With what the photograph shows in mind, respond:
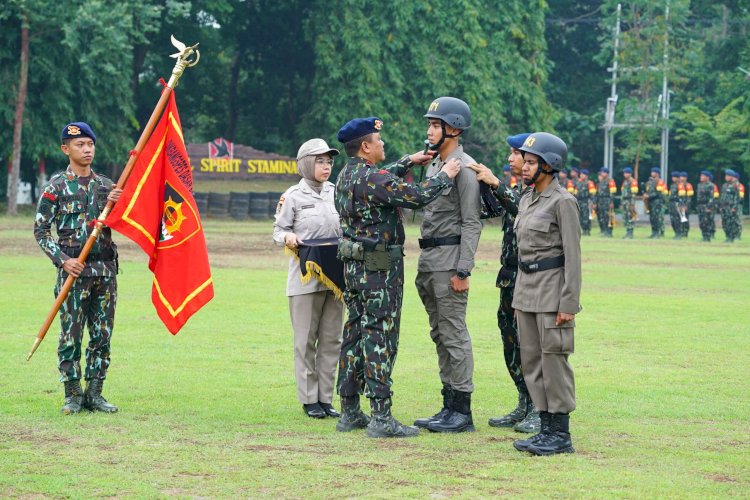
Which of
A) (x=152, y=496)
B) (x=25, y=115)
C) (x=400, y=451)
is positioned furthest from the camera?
(x=25, y=115)

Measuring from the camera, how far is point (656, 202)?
3647 centimetres

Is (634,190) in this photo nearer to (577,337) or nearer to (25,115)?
(25,115)

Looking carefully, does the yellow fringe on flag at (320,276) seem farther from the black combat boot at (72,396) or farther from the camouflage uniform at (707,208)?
the camouflage uniform at (707,208)

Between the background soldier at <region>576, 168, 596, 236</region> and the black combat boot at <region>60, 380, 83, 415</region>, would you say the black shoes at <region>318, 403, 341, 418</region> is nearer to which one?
the black combat boot at <region>60, 380, 83, 415</region>

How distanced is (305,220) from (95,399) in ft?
6.51

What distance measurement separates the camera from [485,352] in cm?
1244

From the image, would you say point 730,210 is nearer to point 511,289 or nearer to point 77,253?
point 511,289

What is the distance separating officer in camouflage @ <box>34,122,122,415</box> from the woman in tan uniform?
1309 mm

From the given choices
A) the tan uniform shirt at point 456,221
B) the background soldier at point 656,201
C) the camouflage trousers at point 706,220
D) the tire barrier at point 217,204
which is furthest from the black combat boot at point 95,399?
the tire barrier at point 217,204

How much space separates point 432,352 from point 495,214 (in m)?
3.79

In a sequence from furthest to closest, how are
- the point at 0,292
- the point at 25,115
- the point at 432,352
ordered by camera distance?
the point at 25,115 → the point at 0,292 → the point at 432,352

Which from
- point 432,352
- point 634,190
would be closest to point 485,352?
point 432,352

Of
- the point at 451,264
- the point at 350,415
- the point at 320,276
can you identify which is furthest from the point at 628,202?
the point at 350,415

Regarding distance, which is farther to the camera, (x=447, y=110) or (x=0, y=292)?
(x=0, y=292)
